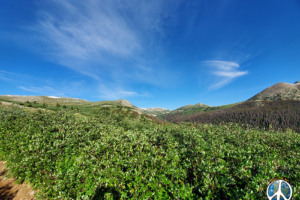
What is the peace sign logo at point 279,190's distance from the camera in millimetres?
1978

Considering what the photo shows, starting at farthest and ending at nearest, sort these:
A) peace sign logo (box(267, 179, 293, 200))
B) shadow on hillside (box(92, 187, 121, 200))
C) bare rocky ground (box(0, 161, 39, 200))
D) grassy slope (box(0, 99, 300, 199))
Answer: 1. bare rocky ground (box(0, 161, 39, 200))
2. shadow on hillside (box(92, 187, 121, 200))
3. grassy slope (box(0, 99, 300, 199))
4. peace sign logo (box(267, 179, 293, 200))

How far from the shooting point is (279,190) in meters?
2.07

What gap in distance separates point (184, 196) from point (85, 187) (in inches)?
175

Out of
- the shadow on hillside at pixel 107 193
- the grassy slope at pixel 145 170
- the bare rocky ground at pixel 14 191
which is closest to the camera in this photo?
the grassy slope at pixel 145 170

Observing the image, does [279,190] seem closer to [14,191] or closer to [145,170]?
[145,170]

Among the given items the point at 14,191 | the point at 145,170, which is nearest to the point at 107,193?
the point at 145,170

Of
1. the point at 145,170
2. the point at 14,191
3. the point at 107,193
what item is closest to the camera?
the point at 107,193

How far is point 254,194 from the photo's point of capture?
346cm

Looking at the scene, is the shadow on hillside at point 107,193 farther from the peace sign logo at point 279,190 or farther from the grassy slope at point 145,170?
the peace sign logo at point 279,190

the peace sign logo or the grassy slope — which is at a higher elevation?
the peace sign logo

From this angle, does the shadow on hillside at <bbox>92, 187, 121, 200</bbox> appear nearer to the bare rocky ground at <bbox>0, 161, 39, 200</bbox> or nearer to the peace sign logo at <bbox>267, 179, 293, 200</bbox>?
the peace sign logo at <bbox>267, 179, 293, 200</bbox>

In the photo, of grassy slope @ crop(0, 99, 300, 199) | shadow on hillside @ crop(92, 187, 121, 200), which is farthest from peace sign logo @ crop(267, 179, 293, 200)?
shadow on hillside @ crop(92, 187, 121, 200)

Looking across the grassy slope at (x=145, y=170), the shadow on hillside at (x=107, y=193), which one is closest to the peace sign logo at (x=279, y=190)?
the grassy slope at (x=145, y=170)

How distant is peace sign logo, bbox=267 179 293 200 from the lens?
77.9 inches
